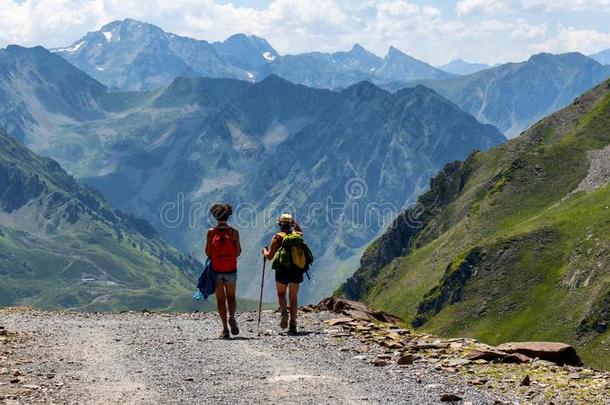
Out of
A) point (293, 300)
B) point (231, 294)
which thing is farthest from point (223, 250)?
point (293, 300)

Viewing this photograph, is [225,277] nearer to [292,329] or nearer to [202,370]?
[292,329]

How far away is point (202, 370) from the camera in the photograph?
74.5 ft

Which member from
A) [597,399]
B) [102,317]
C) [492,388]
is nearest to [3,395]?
[492,388]

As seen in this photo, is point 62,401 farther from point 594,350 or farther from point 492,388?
point 594,350

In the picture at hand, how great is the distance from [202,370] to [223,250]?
7.92 m

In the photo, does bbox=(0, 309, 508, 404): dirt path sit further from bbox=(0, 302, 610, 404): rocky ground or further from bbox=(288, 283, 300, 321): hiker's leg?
bbox=(288, 283, 300, 321): hiker's leg

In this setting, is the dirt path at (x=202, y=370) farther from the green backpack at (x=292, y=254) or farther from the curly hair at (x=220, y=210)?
the curly hair at (x=220, y=210)

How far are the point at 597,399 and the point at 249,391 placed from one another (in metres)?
7.94

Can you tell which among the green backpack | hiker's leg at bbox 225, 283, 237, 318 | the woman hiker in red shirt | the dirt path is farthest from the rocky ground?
the green backpack

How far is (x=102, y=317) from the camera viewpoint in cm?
4206

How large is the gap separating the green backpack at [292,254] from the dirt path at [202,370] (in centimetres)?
258

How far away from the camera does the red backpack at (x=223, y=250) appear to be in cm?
3003

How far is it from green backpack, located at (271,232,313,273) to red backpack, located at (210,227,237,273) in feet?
5.75

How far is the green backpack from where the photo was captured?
31.1 metres
